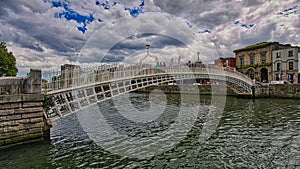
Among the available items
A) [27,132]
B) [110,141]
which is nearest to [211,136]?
[110,141]

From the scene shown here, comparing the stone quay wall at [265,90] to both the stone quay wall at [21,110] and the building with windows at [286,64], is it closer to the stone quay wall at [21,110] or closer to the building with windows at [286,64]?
the building with windows at [286,64]

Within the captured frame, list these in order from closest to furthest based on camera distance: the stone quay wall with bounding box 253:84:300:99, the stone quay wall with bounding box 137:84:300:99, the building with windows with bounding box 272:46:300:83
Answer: the stone quay wall with bounding box 253:84:300:99
the stone quay wall with bounding box 137:84:300:99
the building with windows with bounding box 272:46:300:83

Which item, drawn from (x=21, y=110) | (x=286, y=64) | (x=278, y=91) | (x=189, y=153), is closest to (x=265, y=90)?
(x=278, y=91)

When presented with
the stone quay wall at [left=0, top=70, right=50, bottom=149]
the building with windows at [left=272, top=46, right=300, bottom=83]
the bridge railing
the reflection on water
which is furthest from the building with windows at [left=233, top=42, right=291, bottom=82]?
the stone quay wall at [left=0, top=70, right=50, bottom=149]

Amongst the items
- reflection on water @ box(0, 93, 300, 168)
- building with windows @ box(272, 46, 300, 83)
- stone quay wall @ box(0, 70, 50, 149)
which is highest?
building with windows @ box(272, 46, 300, 83)

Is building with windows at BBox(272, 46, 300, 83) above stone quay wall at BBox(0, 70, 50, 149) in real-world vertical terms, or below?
above

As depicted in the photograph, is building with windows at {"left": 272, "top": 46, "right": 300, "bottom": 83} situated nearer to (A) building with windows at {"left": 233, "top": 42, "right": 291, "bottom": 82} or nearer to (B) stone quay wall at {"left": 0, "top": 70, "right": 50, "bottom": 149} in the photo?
(A) building with windows at {"left": 233, "top": 42, "right": 291, "bottom": 82}

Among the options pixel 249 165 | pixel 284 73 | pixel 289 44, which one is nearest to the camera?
pixel 249 165

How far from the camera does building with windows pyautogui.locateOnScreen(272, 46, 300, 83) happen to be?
37062mm

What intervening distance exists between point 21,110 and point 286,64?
43.0m

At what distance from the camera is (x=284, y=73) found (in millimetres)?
38750

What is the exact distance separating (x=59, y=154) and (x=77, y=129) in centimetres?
400

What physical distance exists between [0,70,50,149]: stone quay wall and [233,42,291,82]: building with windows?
43.3m

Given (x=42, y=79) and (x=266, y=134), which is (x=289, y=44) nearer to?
(x=266, y=134)
